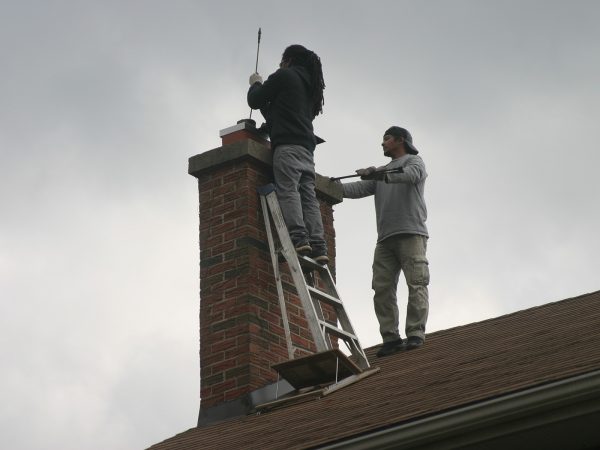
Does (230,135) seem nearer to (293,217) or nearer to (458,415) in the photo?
(293,217)

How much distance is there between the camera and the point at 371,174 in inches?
381

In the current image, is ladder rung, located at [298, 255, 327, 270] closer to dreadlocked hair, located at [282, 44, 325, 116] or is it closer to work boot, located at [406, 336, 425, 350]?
work boot, located at [406, 336, 425, 350]

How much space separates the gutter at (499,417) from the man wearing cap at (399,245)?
3193mm

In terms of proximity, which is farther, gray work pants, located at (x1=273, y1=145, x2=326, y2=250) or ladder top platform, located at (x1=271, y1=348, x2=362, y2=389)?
gray work pants, located at (x1=273, y1=145, x2=326, y2=250)

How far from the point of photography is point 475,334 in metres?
9.05

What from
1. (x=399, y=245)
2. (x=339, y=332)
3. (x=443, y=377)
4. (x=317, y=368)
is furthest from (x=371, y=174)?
(x=443, y=377)

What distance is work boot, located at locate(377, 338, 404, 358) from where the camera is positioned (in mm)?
9406

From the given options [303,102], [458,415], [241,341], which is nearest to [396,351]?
[241,341]

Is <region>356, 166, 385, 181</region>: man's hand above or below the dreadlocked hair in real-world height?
below

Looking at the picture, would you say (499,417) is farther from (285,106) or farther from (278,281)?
(285,106)

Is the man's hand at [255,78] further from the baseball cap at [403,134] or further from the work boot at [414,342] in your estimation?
the work boot at [414,342]

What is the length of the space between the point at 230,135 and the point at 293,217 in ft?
3.46

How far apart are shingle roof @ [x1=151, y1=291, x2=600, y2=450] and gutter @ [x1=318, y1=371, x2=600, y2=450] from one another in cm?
9

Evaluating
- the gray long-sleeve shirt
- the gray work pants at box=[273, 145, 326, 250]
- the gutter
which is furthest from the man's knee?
the gutter
